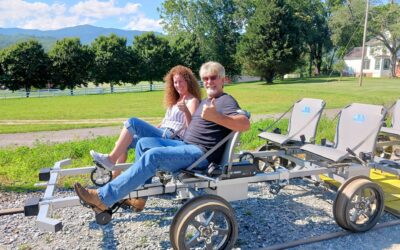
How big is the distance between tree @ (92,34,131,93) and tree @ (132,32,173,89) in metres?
1.84

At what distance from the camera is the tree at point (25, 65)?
41656mm

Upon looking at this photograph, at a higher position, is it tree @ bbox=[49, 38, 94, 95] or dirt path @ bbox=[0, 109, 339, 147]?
tree @ bbox=[49, 38, 94, 95]

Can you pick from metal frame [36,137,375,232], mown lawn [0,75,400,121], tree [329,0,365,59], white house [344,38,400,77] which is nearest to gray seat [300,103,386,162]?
metal frame [36,137,375,232]

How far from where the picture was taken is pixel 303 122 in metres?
6.19

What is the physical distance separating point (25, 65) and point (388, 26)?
46.9 m

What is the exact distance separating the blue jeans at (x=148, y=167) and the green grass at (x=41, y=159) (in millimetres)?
2422

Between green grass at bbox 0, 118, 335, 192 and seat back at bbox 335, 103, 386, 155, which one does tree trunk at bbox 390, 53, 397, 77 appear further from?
seat back at bbox 335, 103, 386, 155

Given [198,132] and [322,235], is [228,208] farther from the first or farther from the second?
[322,235]

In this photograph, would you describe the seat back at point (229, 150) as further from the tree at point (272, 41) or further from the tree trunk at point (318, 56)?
the tree trunk at point (318, 56)

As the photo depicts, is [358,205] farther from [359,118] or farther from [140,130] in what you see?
[140,130]

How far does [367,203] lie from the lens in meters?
4.33

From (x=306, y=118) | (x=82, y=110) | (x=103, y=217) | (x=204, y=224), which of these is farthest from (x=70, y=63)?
(x=204, y=224)

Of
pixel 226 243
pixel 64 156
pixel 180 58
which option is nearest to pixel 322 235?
pixel 226 243

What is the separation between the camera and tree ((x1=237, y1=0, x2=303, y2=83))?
145ft
